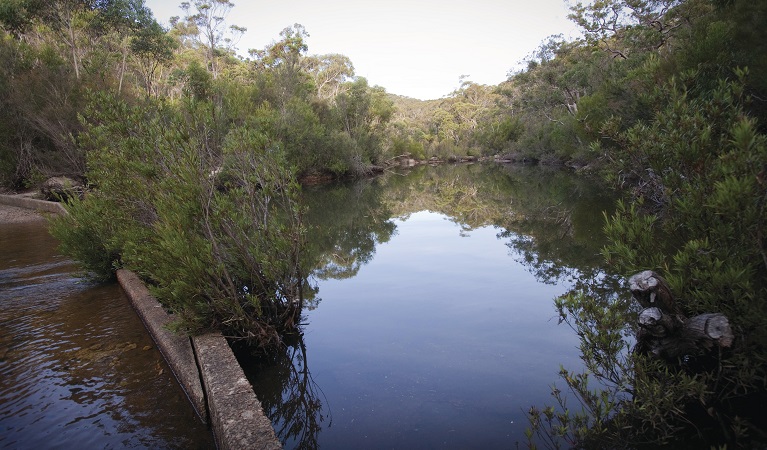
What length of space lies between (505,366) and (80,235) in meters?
7.53

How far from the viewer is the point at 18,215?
18.3 m

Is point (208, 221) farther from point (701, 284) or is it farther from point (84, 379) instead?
point (701, 284)

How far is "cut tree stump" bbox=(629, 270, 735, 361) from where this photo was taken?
3.94 meters

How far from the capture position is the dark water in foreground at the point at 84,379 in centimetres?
394

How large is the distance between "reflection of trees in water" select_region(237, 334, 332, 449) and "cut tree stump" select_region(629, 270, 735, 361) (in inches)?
130

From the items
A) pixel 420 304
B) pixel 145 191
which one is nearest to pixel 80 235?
pixel 145 191

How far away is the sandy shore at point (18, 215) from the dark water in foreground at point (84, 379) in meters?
11.7

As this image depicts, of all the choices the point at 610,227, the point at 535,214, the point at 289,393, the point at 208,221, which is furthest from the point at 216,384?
the point at 535,214

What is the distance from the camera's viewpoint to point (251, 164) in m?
5.47

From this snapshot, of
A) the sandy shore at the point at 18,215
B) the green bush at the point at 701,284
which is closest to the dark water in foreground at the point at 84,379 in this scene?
the green bush at the point at 701,284

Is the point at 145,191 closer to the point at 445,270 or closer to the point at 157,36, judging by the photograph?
the point at 445,270

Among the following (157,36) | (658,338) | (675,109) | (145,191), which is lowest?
(658,338)

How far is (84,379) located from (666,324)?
6039 millimetres

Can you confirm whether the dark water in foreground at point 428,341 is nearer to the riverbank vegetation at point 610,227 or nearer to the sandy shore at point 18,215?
the riverbank vegetation at point 610,227
